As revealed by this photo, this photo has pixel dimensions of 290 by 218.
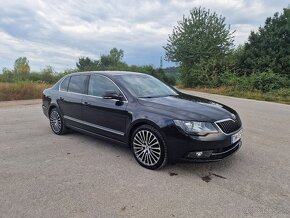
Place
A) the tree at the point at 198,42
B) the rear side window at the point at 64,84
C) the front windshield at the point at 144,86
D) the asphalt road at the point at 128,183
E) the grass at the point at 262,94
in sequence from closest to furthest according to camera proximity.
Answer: the asphalt road at the point at 128,183, the front windshield at the point at 144,86, the rear side window at the point at 64,84, the grass at the point at 262,94, the tree at the point at 198,42

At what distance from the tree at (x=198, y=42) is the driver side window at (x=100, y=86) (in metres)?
22.0

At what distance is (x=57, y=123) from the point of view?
6527mm

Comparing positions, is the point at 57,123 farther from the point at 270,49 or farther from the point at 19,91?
the point at 270,49

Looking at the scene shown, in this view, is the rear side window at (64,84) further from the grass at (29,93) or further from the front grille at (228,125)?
the grass at (29,93)

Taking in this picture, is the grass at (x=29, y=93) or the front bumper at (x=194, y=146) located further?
the grass at (x=29, y=93)

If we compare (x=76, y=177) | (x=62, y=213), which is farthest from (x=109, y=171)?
(x=62, y=213)

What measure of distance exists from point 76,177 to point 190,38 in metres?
25.5

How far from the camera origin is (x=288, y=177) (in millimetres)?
4090

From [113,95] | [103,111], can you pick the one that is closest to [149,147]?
[113,95]

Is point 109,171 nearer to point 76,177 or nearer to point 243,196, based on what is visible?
point 76,177

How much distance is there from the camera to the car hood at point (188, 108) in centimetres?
410

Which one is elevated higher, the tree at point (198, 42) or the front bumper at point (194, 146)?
the tree at point (198, 42)

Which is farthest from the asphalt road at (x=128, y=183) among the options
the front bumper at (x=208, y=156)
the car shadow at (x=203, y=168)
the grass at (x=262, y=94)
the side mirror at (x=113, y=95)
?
the grass at (x=262, y=94)

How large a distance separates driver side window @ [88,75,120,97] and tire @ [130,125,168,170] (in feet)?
3.05
